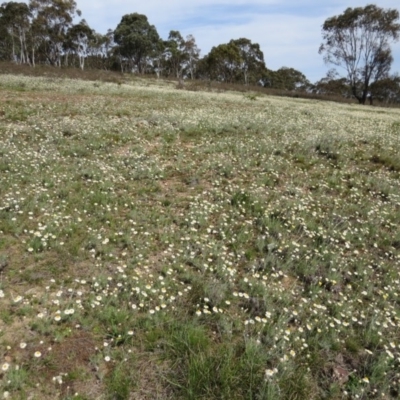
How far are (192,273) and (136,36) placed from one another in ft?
235

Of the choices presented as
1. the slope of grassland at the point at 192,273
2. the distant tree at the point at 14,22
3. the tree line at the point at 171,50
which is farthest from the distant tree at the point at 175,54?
the slope of grassland at the point at 192,273

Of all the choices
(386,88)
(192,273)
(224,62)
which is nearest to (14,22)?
(224,62)

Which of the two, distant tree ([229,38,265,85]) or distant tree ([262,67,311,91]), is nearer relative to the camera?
distant tree ([229,38,265,85])

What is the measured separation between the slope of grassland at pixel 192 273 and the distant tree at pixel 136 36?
65209 mm

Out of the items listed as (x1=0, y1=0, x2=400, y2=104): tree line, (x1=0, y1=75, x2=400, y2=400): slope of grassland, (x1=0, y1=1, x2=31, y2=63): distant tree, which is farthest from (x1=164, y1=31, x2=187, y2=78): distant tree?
(x1=0, y1=75, x2=400, y2=400): slope of grassland

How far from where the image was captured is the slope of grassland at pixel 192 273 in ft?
12.2

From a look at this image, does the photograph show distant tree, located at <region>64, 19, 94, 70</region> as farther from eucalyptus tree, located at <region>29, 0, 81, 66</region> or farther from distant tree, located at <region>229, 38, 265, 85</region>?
distant tree, located at <region>229, 38, 265, 85</region>

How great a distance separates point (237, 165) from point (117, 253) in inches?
205

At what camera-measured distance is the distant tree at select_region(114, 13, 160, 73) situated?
67.4 metres

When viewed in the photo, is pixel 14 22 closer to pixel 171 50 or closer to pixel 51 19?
pixel 51 19

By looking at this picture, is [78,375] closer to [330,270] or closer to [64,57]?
[330,270]

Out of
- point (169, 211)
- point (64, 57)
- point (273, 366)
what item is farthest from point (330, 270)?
point (64, 57)

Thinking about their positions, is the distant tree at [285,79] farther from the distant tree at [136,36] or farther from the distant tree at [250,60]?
the distant tree at [136,36]

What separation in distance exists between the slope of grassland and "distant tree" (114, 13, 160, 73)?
6521 centimetres
